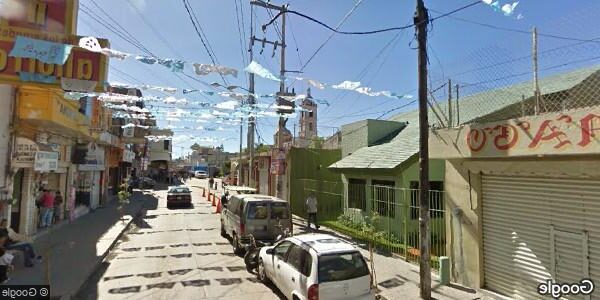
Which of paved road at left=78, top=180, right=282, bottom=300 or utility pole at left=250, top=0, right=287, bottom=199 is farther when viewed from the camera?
utility pole at left=250, top=0, right=287, bottom=199

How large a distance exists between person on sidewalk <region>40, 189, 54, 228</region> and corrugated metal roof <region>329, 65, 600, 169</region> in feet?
40.5

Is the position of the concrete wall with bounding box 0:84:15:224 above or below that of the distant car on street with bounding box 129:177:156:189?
above

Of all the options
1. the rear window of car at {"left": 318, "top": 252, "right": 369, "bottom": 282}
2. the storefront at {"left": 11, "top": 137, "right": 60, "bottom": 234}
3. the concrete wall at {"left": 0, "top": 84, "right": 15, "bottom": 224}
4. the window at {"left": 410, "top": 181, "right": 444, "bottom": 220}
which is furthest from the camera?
the storefront at {"left": 11, "top": 137, "right": 60, "bottom": 234}

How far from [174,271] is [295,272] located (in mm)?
4412

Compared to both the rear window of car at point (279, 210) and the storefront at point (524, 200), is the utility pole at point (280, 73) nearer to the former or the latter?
the rear window of car at point (279, 210)

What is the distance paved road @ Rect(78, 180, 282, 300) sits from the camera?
8227mm

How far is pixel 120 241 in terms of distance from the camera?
47.1 ft

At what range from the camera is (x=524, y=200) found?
7.68 metres

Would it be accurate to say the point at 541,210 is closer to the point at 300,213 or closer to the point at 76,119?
the point at 300,213

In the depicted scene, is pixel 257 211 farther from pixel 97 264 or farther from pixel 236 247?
pixel 97 264

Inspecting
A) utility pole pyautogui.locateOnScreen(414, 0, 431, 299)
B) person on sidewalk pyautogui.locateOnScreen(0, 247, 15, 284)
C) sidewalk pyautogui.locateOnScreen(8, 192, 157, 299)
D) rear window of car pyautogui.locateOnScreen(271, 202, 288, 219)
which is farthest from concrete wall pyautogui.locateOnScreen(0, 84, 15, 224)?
utility pole pyautogui.locateOnScreen(414, 0, 431, 299)

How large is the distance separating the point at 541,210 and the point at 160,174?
66063 mm

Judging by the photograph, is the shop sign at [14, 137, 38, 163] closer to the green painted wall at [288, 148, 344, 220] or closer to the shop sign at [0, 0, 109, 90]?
the shop sign at [0, 0, 109, 90]

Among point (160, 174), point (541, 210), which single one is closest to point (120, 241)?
point (541, 210)
